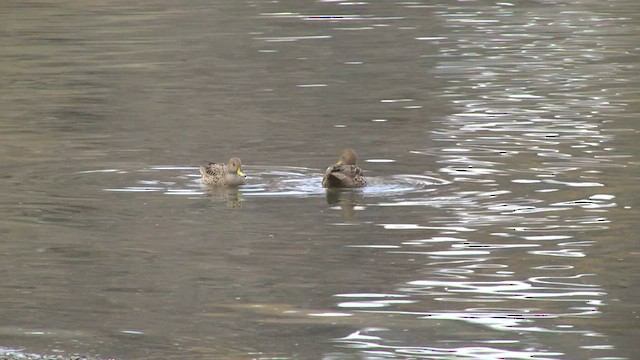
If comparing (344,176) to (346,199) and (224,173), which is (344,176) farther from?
(224,173)

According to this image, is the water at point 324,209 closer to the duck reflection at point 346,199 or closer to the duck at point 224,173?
the duck reflection at point 346,199

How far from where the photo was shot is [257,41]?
Result: 41594 millimetres

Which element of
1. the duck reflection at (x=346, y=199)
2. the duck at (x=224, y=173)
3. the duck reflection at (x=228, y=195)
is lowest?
the duck reflection at (x=228, y=195)

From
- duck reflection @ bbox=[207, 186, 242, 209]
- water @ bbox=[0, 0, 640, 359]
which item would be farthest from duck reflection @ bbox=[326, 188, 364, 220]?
duck reflection @ bbox=[207, 186, 242, 209]

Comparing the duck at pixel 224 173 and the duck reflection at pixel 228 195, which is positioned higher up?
the duck at pixel 224 173

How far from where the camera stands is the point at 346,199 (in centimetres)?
1791

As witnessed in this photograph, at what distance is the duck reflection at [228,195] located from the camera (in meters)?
17.9

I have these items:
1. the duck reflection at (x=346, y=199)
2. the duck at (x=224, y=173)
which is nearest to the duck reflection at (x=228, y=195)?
the duck at (x=224, y=173)

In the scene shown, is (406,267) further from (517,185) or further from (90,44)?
(90,44)

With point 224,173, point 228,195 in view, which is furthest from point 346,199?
point 224,173

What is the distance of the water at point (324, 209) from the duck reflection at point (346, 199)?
40 mm

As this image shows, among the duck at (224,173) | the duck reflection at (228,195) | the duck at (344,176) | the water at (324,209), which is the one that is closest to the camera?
the water at (324,209)

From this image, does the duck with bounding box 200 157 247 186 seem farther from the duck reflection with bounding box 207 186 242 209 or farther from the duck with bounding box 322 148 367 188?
the duck with bounding box 322 148 367 188

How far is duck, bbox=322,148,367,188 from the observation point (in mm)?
18141
